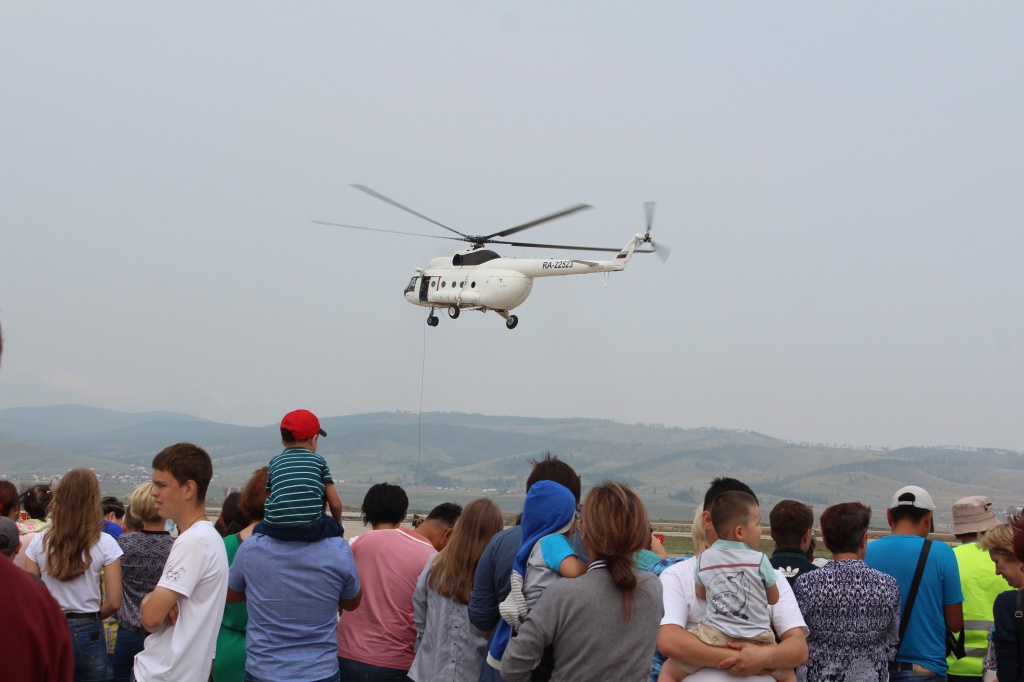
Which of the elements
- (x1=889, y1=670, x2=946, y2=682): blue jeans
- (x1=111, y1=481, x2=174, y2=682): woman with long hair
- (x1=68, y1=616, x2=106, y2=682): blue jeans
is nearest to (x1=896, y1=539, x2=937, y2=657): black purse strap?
(x1=889, y1=670, x2=946, y2=682): blue jeans

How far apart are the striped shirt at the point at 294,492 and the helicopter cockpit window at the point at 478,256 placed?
2372 cm

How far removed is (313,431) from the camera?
608 cm

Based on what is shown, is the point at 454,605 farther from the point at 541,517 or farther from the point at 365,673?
the point at 541,517

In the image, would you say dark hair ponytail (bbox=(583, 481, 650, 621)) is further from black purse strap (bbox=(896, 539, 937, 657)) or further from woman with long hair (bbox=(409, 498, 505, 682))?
black purse strap (bbox=(896, 539, 937, 657))

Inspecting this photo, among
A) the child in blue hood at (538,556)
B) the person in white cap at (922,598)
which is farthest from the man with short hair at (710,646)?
the person in white cap at (922,598)

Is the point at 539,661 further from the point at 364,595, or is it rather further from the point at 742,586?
the point at 364,595

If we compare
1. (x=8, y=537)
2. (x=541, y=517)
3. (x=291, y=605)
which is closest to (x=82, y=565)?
(x=8, y=537)

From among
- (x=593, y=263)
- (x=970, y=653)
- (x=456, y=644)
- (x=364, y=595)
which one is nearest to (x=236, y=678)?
(x=364, y=595)

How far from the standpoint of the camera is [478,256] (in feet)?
96.7

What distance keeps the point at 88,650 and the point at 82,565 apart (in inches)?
A: 22.1

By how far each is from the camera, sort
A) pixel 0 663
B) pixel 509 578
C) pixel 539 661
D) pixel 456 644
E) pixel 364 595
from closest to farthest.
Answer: pixel 0 663 → pixel 539 661 → pixel 509 578 → pixel 456 644 → pixel 364 595

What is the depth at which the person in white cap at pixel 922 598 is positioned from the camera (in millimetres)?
6430

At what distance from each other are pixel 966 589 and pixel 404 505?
4108 mm

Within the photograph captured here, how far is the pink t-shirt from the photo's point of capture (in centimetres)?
665
